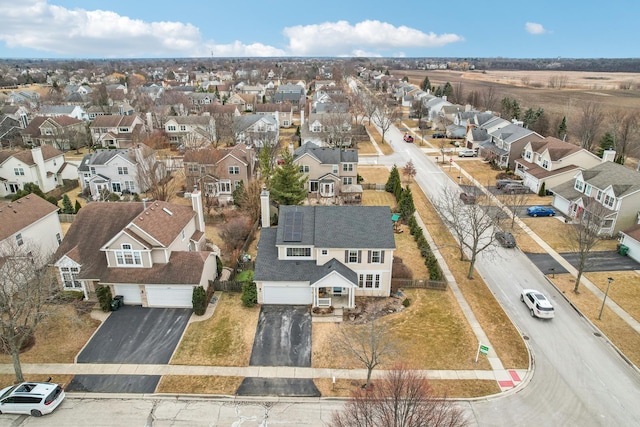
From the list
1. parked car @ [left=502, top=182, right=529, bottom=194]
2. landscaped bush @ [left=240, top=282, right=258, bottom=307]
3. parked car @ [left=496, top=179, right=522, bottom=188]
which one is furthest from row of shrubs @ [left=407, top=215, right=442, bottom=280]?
parked car @ [left=496, top=179, right=522, bottom=188]

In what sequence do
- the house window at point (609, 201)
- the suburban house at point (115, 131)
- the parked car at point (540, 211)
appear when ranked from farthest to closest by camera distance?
the suburban house at point (115, 131) < the parked car at point (540, 211) < the house window at point (609, 201)

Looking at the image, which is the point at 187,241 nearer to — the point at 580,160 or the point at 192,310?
the point at 192,310

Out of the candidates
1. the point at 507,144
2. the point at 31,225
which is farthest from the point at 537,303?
the point at 507,144

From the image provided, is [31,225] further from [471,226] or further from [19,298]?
[471,226]

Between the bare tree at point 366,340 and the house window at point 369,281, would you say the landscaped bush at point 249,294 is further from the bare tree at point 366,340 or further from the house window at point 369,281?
the house window at point 369,281

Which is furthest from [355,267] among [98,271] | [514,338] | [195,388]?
[98,271]

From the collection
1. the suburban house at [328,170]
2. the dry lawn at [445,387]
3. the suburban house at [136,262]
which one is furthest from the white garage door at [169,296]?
the suburban house at [328,170]

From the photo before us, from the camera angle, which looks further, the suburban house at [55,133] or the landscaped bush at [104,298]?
the suburban house at [55,133]
